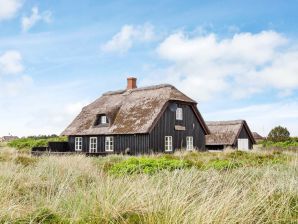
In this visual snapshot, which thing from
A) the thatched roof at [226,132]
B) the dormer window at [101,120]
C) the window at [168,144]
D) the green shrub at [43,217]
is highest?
the dormer window at [101,120]

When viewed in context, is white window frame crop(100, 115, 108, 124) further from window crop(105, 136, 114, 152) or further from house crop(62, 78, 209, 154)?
window crop(105, 136, 114, 152)

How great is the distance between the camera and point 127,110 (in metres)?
31.1

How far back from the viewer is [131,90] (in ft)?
111

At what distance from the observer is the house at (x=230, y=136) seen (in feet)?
128

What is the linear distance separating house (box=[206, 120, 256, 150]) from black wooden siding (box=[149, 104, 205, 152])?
644cm

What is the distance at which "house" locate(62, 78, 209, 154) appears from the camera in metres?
28.5

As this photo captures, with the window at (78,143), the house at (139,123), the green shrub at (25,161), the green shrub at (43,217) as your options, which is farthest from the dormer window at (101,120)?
the green shrub at (43,217)

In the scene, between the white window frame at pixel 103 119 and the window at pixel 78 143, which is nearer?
the white window frame at pixel 103 119

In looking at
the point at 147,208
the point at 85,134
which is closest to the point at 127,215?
the point at 147,208

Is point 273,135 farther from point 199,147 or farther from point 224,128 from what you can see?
point 199,147

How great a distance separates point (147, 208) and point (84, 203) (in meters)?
0.91

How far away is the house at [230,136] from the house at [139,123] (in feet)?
19.8

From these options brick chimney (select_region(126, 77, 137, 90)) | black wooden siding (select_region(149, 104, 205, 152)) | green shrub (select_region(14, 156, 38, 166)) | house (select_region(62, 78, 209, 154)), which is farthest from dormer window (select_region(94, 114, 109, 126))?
green shrub (select_region(14, 156, 38, 166))

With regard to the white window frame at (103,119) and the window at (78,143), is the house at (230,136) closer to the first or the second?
the white window frame at (103,119)
